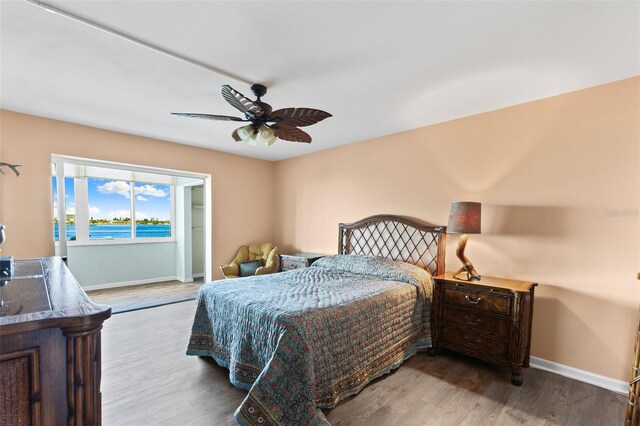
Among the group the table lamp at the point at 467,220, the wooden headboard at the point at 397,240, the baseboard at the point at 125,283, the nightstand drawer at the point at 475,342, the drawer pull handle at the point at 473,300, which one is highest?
the table lamp at the point at 467,220

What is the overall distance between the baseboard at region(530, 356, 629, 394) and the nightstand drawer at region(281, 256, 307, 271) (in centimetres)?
288

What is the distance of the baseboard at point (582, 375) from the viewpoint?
2.43 meters

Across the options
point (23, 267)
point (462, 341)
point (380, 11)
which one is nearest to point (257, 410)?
point (23, 267)

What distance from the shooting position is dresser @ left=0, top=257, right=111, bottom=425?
0.78 metres

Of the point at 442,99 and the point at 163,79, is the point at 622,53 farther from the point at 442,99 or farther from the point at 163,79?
the point at 163,79

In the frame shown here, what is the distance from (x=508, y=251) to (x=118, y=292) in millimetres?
6162

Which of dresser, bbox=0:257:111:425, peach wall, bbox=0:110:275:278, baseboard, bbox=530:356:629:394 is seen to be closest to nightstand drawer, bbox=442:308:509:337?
baseboard, bbox=530:356:629:394

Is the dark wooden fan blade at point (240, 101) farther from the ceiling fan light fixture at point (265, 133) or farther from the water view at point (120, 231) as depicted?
the water view at point (120, 231)

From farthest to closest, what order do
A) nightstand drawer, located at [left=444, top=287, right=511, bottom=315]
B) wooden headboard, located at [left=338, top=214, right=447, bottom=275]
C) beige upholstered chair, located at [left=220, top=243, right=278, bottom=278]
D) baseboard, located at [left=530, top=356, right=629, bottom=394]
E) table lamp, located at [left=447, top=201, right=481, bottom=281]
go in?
beige upholstered chair, located at [left=220, top=243, right=278, bottom=278]
wooden headboard, located at [left=338, top=214, right=447, bottom=275]
table lamp, located at [left=447, top=201, right=481, bottom=281]
nightstand drawer, located at [left=444, top=287, right=511, bottom=315]
baseboard, located at [left=530, top=356, right=629, bottom=394]

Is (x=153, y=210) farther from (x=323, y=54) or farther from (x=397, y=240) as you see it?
(x=323, y=54)

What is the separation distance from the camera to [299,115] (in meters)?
2.35

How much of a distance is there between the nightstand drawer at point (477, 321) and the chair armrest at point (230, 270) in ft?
11.0

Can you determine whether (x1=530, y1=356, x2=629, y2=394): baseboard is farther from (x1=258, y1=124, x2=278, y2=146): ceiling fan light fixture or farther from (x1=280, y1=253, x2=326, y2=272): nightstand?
Answer: (x1=258, y1=124, x2=278, y2=146): ceiling fan light fixture

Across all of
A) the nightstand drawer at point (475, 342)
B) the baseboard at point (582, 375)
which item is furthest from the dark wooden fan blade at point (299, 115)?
the baseboard at point (582, 375)
